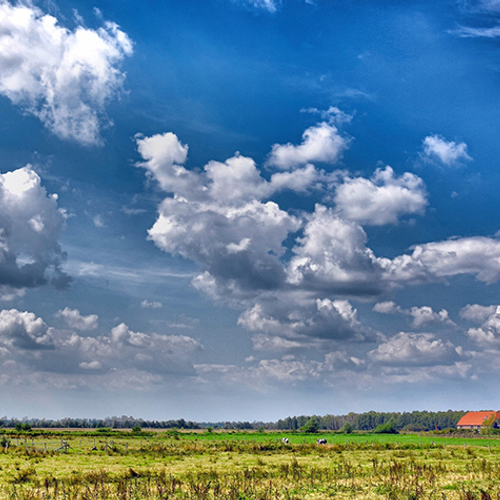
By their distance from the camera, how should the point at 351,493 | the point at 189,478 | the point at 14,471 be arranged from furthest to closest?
the point at 14,471, the point at 189,478, the point at 351,493

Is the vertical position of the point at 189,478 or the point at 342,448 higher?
the point at 189,478

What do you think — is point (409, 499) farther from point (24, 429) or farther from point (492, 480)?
point (24, 429)

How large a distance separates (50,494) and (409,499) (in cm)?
2010

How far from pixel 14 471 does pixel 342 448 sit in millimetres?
52222

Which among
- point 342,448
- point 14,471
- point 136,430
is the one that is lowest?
point 136,430

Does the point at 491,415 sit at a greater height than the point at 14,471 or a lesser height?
lesser

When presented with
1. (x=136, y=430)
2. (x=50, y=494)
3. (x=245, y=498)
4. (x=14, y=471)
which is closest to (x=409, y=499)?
(x=245, y=498)

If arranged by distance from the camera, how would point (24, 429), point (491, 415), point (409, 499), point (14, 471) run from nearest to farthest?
point (409, 499) < point (14, 471) < point (24, 429) < point (491, 415)

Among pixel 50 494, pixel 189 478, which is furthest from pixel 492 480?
pixel 50 494

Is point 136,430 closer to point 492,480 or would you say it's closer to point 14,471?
point 14,471

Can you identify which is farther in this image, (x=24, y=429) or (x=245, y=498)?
(x=24, y=429)

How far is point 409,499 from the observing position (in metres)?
25.8

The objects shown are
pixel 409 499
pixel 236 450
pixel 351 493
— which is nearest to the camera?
pixel 409 499

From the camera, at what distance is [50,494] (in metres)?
29.0
